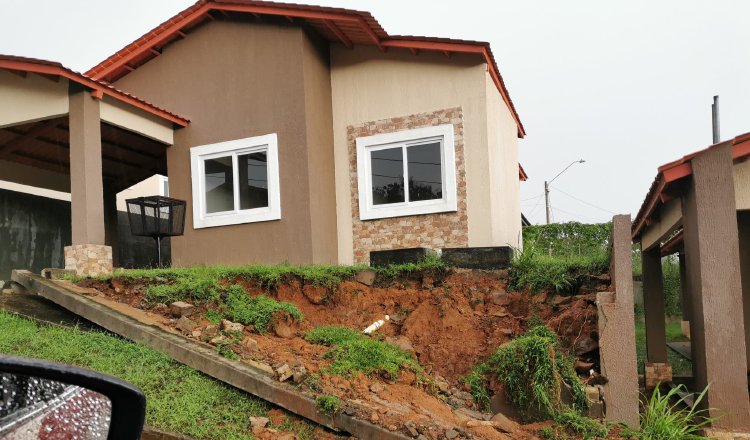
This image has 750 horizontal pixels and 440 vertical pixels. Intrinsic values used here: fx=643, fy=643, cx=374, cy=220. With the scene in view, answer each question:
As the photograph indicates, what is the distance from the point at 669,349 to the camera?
15859 mm

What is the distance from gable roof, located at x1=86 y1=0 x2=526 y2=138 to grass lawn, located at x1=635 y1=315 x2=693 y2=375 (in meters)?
6.10

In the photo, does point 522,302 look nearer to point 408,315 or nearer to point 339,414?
point 408,315

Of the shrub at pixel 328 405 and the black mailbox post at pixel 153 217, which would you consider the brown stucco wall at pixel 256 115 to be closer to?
the black mailbox post at pixel 153 217

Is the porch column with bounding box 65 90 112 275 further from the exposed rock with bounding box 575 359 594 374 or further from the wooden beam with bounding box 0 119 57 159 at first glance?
the exposed rock with bounding box 575 359 594 374

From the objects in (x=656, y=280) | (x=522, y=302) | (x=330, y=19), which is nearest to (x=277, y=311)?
(x=522, y=302)

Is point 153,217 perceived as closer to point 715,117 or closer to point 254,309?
point 254,309

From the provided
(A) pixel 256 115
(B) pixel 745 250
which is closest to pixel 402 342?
(A) pixel 256 115

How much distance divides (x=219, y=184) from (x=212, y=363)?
6.59 m

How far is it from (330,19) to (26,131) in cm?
662

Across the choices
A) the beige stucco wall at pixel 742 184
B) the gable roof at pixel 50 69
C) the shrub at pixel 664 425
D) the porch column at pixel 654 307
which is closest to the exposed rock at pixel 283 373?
the shrub at pixel 664 425

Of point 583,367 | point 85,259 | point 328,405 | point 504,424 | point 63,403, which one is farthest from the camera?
point 85,259

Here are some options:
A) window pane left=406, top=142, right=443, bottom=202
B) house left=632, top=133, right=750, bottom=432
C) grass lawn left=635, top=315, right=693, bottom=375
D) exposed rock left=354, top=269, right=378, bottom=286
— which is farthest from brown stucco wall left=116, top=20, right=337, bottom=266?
grass lawn left=635, top=315, right=693, bottom=375

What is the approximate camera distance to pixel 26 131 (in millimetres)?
12781

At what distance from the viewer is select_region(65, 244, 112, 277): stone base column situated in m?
9.39
